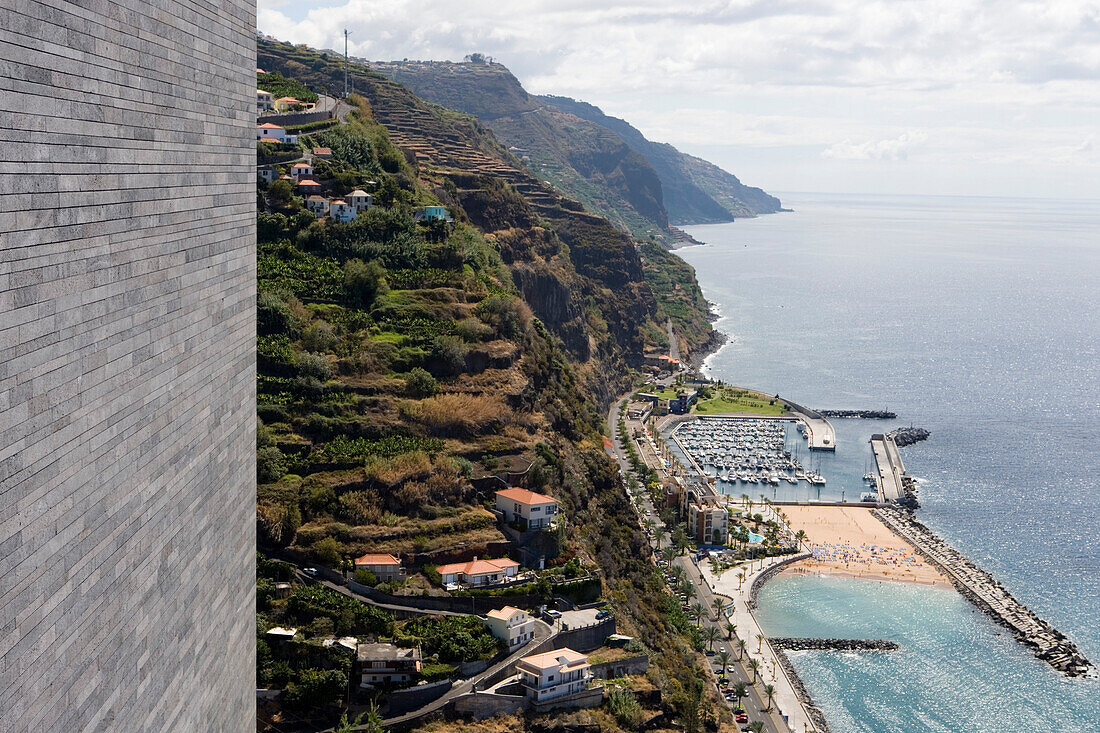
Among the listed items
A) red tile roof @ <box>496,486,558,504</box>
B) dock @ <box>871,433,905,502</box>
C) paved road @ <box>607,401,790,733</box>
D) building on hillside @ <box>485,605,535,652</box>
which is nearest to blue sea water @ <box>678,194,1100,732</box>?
dock @ <box>871,433,905,502</box>

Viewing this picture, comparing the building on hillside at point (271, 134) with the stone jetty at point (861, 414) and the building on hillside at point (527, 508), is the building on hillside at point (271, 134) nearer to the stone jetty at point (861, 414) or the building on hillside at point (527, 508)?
the building on hillside at point (527, 508)

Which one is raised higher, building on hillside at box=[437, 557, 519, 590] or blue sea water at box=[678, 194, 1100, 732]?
building on hillside at box=[437, 557, 519, 590]

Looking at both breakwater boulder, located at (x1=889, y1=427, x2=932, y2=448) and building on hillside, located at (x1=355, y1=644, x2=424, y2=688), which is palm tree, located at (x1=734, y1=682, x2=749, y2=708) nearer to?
building on hillside, located at (x1=355, y1=644, x2=424, y2=688)

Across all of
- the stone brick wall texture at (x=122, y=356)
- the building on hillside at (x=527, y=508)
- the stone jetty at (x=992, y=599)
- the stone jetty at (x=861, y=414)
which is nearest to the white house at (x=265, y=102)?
the building on hillside at (x=527, y=508)

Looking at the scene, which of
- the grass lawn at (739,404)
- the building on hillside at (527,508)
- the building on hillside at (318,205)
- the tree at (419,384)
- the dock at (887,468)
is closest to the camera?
the building on hillside at (527,508)

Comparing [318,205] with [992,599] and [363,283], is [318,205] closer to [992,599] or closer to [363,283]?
[363,283]
